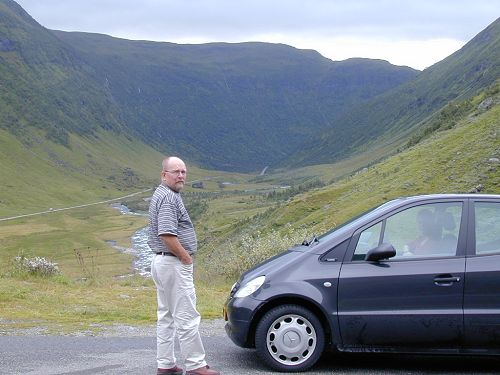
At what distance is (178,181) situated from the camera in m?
7.54

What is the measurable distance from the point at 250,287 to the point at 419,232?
2.01 metres

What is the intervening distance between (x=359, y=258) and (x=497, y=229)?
1598 millimetres

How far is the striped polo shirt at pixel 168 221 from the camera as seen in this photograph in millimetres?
7332

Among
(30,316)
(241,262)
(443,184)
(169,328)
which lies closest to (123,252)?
(443,184)

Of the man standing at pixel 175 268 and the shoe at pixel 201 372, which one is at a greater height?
the man standing at pixel 175 268

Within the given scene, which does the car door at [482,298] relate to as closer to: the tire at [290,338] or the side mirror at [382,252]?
the side mirror at [382,252]

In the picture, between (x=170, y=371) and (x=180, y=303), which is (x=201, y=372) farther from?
(x=180, y=303)

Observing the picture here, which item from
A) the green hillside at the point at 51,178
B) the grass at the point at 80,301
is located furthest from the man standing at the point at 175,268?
the green hillside at the point at 51,178

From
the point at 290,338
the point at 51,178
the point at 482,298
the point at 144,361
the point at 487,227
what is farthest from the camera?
the point at 51,178

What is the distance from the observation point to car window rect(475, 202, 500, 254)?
781 centimetres

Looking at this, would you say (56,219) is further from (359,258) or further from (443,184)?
(359,258)

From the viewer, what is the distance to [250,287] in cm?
797

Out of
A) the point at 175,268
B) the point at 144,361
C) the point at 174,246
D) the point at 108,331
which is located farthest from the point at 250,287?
the point at 108,331

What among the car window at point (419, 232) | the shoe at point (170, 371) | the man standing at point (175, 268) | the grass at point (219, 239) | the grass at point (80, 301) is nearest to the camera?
the man standing at point (175, 268)
